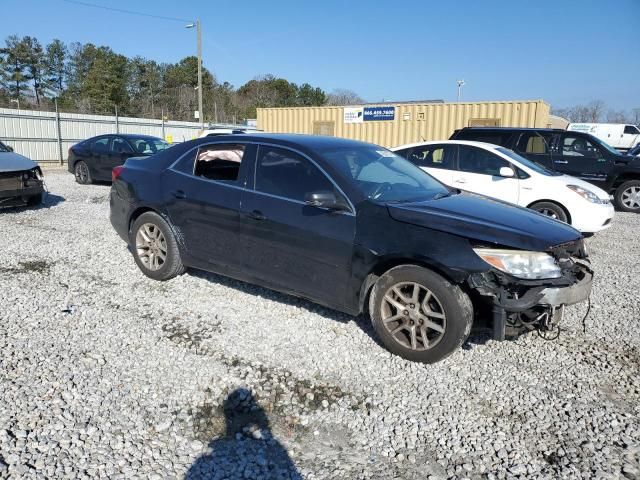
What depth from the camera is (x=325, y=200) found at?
3641 millimetres

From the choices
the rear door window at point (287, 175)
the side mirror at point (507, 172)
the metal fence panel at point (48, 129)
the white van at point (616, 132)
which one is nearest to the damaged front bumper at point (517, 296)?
the rear door window at point (287, 175)

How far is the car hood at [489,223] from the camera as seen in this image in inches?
128

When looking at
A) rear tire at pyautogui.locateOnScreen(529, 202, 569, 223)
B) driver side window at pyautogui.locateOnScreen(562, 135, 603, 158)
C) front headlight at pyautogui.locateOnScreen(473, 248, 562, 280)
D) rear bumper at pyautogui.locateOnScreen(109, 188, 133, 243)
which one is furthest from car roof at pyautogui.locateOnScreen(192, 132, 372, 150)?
driver side window at pyautogui.locateOnScreen(562, 135, 603, 158)

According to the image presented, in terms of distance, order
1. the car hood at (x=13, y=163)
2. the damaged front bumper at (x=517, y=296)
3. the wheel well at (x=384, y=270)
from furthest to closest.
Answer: the car hood at (x=13, y=163) → the wheel well at (x=384, y=270) → the damaged front bumper at (x=517, y=296)

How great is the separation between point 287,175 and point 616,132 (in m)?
34.3

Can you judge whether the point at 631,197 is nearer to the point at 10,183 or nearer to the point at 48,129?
the point at 10,183

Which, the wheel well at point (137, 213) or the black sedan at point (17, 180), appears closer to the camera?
the wheel well at point (137, 213)

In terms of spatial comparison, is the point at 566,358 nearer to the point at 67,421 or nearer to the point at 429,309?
the point at 429,309

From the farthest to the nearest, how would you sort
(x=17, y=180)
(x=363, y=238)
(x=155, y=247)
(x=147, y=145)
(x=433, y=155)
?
(x=147, y=145), (x=433, y=155), (x=17, y=180), (x=155, y=247), (x=363, y=238)

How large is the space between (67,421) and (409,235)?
2.43m

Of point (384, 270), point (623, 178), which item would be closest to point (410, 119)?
point (623, 178)

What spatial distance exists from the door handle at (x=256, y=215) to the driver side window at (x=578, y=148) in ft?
29.7

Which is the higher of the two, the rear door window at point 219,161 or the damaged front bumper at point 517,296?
the rear door window at point 219,161

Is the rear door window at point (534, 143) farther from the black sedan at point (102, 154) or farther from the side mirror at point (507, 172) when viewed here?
the black sedan at point (102, 154)
